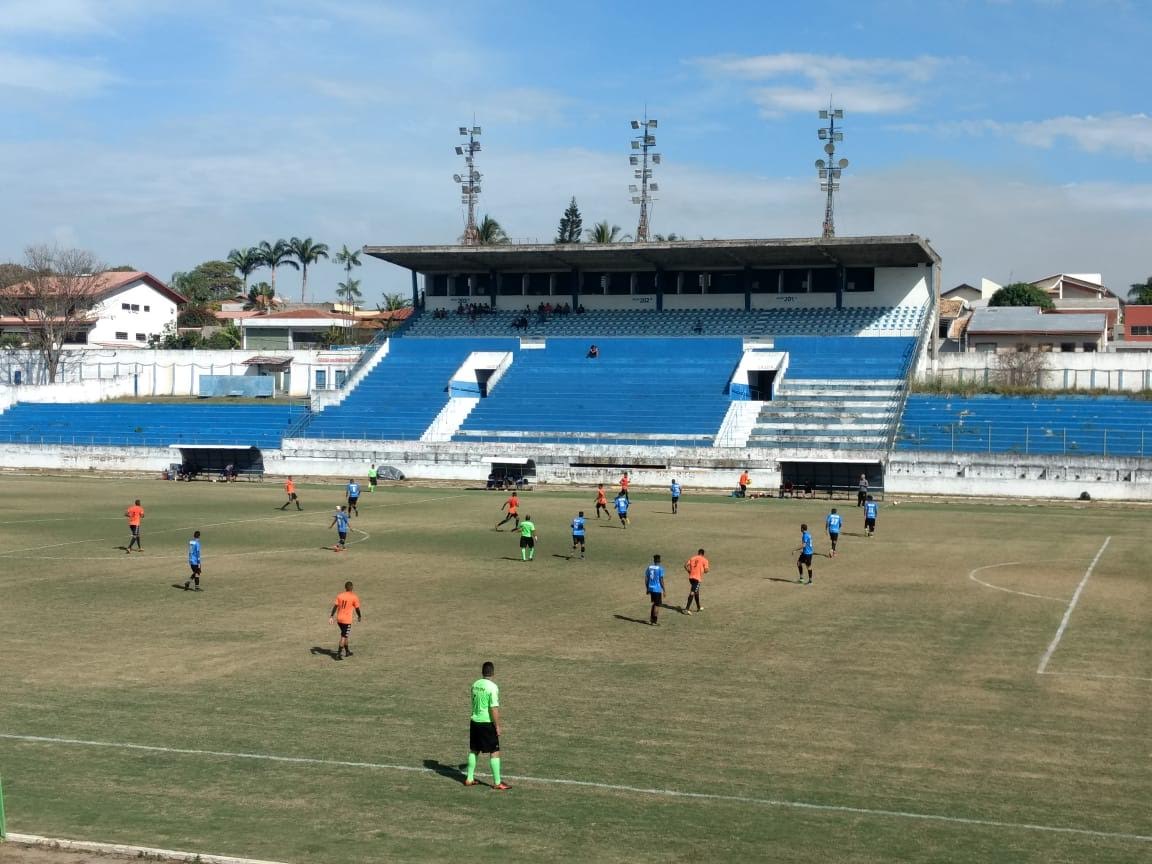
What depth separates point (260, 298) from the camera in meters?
148

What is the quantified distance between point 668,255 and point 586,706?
70.2 m

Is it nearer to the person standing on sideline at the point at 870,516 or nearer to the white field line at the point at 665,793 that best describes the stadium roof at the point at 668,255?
the person standing on sideline at the point at 870,516

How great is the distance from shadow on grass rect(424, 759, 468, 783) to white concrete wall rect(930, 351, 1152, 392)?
6739 cm

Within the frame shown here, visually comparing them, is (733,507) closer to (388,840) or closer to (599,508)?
(599,508)

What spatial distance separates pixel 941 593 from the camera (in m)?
32.4

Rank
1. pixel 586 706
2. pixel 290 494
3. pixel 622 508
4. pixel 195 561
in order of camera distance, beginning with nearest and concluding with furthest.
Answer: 1. pixel 586 706
2. pixel 195 561
3. pixel 622 508
4. pixel 290 494

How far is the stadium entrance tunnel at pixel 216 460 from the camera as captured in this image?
74.0 m

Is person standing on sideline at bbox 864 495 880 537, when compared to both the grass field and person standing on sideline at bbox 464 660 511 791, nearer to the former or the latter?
the grass field

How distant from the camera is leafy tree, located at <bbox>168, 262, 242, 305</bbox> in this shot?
172375 millimetres

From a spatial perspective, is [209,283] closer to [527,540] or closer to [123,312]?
[123,312]

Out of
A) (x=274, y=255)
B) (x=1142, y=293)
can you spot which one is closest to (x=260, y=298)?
(x=274, y=255)

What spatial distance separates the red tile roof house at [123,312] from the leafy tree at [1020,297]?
270ft

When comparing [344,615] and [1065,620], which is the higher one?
[344,615]

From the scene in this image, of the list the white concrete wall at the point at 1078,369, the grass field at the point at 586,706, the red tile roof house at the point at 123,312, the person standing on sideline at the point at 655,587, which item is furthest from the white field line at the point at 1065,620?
the red tile roof house at the point at 123,312
